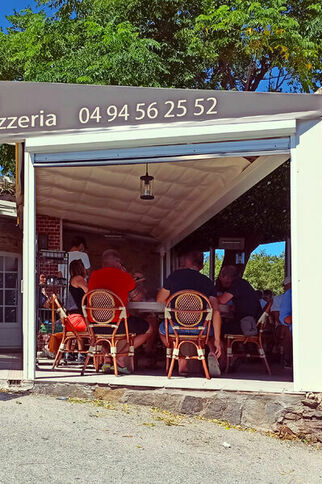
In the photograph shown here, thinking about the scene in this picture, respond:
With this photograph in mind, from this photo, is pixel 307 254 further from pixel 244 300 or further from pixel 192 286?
pixel 244 300

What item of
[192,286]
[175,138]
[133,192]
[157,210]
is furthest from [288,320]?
[157,210]

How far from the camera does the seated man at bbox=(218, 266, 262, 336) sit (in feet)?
25.1

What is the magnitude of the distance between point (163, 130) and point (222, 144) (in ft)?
1.88

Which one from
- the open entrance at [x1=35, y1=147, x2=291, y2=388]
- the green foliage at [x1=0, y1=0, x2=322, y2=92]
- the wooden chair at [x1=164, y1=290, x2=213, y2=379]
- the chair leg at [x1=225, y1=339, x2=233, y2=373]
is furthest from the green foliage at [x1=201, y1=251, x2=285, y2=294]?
the wooden chair at [x1=164, y1=290, x2=213, y2=379]

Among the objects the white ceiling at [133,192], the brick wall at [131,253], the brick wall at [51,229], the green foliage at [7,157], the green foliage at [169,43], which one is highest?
the green foliage at [169,43]

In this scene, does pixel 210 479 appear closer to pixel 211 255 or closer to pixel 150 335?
pixel 150 335

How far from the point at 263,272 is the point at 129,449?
35695 mm

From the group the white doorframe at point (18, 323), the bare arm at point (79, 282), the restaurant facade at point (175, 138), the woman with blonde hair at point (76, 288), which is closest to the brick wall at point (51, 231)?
the white doorframe at point (18, 323)

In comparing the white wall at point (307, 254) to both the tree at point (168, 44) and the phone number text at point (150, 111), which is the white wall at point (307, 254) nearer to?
the phone number text at point (150, 111)

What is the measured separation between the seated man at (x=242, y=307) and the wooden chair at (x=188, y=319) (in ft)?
2.66

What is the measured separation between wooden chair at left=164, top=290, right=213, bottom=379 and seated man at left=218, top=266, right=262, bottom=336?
0.81m

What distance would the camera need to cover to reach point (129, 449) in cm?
504

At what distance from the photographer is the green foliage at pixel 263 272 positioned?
1559 inches

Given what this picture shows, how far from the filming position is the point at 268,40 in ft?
50.6
